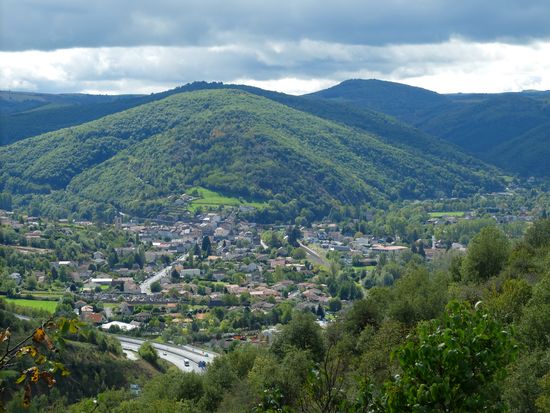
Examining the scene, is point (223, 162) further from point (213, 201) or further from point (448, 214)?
point (448, 214)

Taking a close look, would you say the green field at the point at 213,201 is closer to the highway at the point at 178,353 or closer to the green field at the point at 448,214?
the green field at the point at 448,214

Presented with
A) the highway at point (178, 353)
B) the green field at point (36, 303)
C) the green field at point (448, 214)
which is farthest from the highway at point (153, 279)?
the green field at point (448, 214)

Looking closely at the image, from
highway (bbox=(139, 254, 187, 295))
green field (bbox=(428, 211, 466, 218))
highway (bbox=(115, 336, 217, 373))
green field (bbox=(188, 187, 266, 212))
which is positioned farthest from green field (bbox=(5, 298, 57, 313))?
green field (bbox=(428, 211, 466, 218))

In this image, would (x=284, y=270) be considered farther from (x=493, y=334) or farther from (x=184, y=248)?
(x=493, y=334)

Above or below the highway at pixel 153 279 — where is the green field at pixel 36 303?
above

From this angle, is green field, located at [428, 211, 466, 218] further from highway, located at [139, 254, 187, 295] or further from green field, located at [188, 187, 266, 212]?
highway, located at [139, 254, 187, 295]

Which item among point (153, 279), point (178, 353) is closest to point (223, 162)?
point (153, 279)
